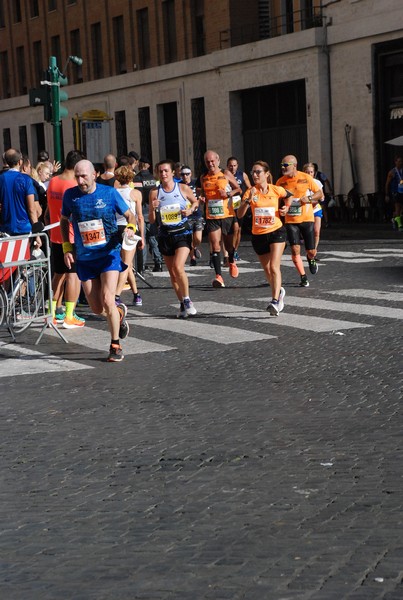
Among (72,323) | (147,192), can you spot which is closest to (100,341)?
(72,323)

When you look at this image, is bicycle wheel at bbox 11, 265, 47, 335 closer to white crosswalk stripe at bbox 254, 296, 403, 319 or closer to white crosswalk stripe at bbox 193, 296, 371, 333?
white crosswalk stripe at bbox 193, 296, 371, 333

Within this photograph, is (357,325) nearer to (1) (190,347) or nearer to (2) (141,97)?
(1) (190,347)

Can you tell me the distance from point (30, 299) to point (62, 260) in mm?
1425

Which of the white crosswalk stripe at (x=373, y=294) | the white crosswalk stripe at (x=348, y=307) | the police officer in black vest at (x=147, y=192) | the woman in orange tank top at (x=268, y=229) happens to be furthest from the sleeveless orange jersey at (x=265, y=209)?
the police officer in black vest at (x=147, y=192)

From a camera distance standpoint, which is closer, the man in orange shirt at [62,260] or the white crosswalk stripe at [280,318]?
the white crosswalk stripe at [280,318]

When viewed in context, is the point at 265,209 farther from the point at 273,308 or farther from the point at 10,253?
the point at 10,253

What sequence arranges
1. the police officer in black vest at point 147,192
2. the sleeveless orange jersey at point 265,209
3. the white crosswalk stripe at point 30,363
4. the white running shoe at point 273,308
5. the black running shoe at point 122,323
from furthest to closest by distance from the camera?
the police officer in black vest at point 147,192 < the sleeveless orange jersey at point 265,209 < the white running shoe at point 273,308 < the black running shoe at point 122,323 < the white crosswalk stripe at point 30,363

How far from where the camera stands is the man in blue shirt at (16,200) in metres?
13.9

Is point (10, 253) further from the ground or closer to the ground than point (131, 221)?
closer to the ground

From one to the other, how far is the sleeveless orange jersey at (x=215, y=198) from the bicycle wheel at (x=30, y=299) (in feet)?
20.3

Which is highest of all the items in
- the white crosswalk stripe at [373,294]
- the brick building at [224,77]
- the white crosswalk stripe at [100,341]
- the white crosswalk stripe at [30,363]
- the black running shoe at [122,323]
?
the brick building at [224,77]

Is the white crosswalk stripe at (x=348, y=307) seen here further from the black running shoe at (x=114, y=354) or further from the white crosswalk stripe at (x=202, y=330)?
the black running shoe at (x=114, y=354)

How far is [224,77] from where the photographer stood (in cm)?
4234

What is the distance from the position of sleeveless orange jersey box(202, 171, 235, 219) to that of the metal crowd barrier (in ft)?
19.6
